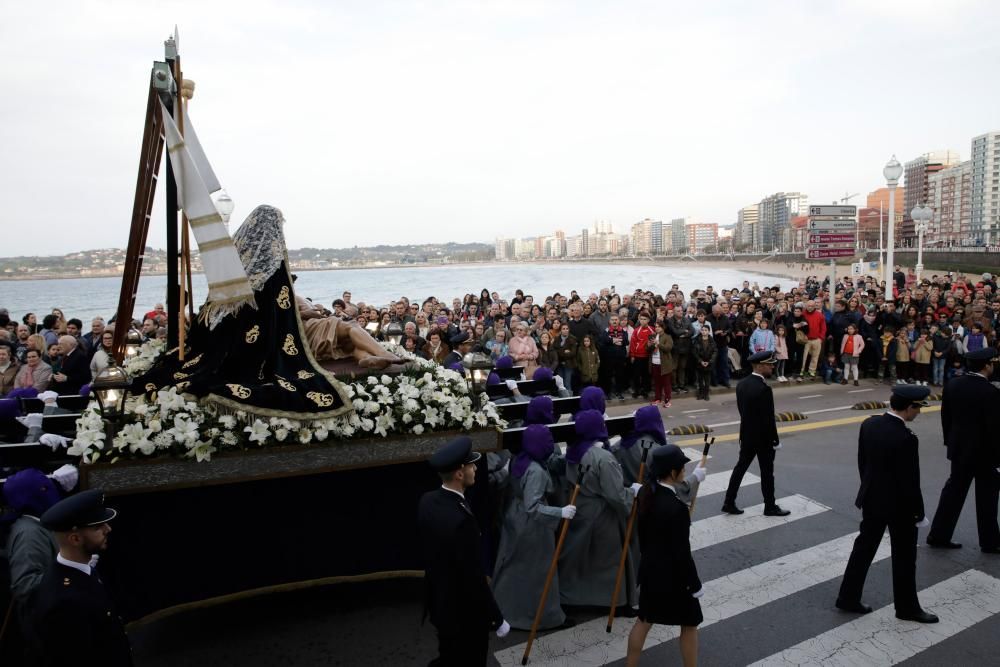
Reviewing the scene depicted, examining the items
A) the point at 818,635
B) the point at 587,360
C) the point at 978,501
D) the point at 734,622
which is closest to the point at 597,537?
the point at 734,622

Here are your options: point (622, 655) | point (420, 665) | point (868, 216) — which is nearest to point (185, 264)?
point (420, 665)

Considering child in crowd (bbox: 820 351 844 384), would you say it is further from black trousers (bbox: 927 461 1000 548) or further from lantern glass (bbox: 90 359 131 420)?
Answer: lantern glass (bbox: 90 359 131 420)

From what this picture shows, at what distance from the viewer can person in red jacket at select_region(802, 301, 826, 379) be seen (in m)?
15.1

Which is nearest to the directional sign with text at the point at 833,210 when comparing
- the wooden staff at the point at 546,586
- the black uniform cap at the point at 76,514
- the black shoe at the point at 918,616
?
the black shoe at the point at 918,616

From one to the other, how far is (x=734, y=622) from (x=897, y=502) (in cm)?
162

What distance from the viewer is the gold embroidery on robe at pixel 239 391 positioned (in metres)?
4.67

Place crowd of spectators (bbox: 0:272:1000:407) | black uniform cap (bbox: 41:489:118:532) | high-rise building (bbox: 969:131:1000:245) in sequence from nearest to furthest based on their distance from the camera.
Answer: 1. black uniform cap (bbox: 41:489:118:532)
2. crowd of spectators (bbox: 0:272:1000:407)
3. high-rise building (bbox: 969:131:1000:245)

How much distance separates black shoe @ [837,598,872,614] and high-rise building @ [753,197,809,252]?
150 metres

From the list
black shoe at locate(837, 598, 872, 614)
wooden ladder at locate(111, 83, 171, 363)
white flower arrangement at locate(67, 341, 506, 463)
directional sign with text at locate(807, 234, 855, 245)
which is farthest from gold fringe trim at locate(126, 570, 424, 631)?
directional sign with text at locate(807, 234, 855, 245)

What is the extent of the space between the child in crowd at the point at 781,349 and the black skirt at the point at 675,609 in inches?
457

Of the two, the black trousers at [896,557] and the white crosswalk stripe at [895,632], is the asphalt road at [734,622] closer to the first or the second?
the white crosswalk stripe at [895,632]

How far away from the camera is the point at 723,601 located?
5766 mm

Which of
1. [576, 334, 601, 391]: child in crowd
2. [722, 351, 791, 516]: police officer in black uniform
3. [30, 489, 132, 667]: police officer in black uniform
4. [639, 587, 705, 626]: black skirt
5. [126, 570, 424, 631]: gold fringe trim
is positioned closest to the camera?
[30, 489, 132, 667]: police officer in black uniform

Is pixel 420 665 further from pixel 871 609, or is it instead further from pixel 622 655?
pixel 871 609
